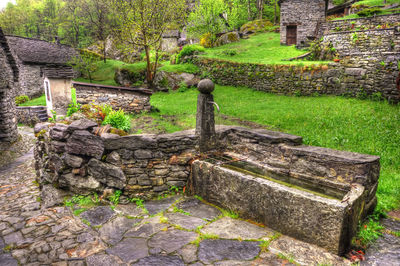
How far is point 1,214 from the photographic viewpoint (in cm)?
524

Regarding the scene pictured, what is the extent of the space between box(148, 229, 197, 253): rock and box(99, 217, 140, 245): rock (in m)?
0.56

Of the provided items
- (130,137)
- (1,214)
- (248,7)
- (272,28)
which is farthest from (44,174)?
(248,7)

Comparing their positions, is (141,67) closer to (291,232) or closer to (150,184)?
(150,184)

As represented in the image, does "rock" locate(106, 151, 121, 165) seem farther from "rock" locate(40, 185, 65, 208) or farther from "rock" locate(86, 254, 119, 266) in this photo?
"rock" locate(86, 254, 119, 266)

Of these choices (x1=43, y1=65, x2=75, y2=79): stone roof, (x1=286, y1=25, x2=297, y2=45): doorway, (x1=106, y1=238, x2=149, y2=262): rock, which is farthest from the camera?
(x1=286, y1=25, x2=297, y2=45): doorway

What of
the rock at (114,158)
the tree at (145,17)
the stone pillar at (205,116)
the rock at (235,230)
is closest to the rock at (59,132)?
the rock at (114,158)

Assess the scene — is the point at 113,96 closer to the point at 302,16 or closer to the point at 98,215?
the point at 98,215

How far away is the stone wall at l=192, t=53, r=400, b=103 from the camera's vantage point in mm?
11562

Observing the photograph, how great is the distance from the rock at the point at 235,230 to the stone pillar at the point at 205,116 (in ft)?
5.75

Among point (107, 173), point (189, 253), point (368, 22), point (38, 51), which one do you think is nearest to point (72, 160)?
point (107, 173)

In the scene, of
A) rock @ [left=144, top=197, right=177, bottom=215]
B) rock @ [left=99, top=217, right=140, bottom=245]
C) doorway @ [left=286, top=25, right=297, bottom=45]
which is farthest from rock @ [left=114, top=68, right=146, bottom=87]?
rock @ [left=99, top=217, right=140, bottom=245]

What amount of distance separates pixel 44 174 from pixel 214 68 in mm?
14419

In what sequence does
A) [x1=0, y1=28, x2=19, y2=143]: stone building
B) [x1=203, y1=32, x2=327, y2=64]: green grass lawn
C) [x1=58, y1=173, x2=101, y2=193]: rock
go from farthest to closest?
[x1=203, y1=32, x2=327, y2=64]: green grass lawn → [x1=0, y1=28, x2=19, y2=143]: stone building → [x1=58, y1=173, x2=101, y2=193]: rock

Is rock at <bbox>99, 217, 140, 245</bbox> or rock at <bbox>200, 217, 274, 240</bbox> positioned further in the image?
rock at <bbox>99, 217, 140, 245</bbox>
